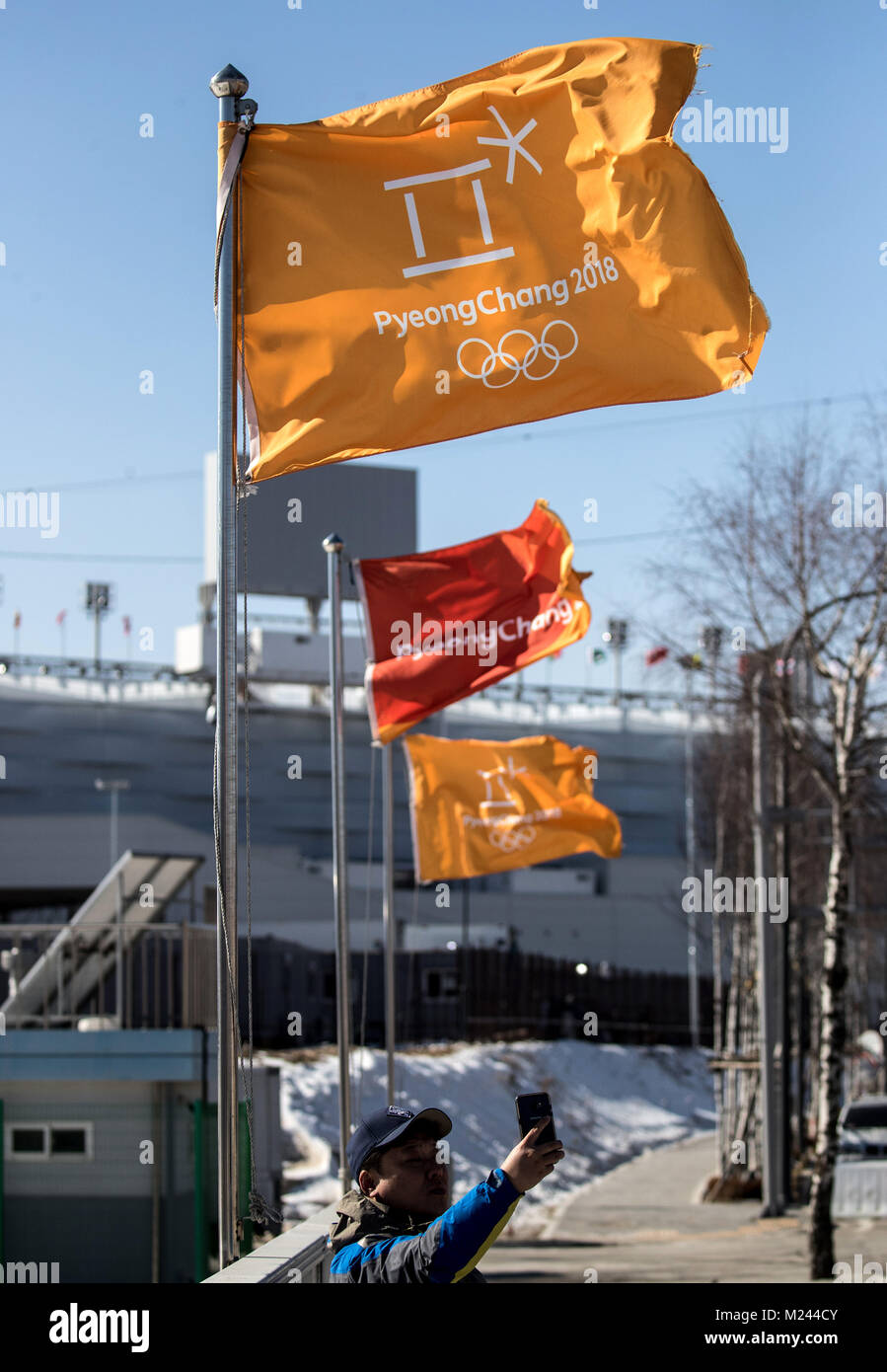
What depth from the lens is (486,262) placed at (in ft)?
24.8

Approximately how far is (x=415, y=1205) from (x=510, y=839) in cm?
1375

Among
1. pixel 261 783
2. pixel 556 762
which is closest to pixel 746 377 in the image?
pixel 556 762

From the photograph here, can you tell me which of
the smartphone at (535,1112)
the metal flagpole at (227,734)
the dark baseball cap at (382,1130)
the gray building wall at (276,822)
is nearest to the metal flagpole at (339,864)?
the metal flagpole at (227,734)

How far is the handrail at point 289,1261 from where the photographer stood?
6160mm

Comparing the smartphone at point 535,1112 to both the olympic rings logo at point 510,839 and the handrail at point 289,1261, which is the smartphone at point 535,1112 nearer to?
the handrail at point 289,1261

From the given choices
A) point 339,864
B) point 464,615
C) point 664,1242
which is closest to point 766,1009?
point 664,1242

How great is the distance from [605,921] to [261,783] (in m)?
16.3

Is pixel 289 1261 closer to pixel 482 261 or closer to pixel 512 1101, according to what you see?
pixel 482 261

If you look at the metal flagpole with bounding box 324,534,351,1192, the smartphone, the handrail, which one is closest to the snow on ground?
the metal flagpole with bounding box 324,534,351,1192

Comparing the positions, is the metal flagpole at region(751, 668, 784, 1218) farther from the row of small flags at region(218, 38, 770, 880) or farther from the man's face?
the man's face

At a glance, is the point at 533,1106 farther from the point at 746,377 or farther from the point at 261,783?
the point at 261,783

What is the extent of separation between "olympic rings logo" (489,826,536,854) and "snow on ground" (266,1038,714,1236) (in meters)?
7.64

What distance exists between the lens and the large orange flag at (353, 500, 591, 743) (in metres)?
15.0
